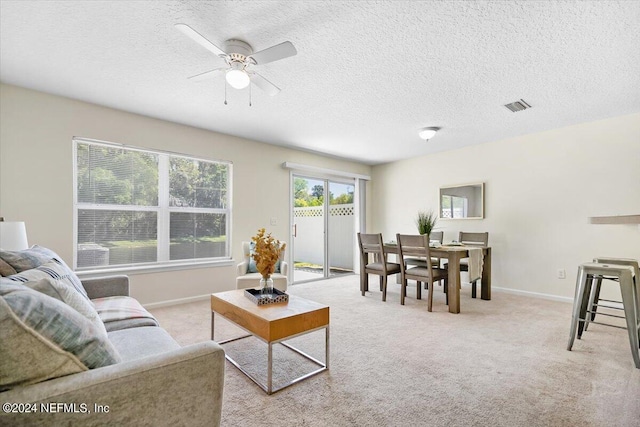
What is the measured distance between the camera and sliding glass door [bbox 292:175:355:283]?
18.2 feet

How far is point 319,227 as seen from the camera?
5711mm

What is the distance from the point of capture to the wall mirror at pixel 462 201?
15.5 feet

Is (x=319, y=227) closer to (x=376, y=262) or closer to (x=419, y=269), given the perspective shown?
(x=376, y=262)

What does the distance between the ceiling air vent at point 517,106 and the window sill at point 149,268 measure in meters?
3.91

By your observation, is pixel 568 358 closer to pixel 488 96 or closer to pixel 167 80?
pixel 488 96

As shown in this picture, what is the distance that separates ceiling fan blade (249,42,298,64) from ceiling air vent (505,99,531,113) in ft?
8.17

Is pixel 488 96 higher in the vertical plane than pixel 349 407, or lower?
higher

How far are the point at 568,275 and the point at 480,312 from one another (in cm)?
149

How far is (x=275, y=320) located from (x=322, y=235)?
3.93m

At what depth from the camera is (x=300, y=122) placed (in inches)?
148

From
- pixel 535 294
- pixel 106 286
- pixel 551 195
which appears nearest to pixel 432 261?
pixel 535 294

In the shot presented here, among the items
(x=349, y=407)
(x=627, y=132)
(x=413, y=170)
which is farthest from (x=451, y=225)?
(x=349, y=407)

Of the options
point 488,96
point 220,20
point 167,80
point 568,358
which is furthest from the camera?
point 488,96

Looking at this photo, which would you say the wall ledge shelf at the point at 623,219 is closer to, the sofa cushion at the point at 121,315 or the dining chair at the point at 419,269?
the dining chair at the point at 419,269
